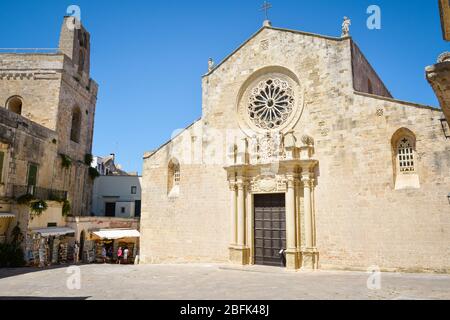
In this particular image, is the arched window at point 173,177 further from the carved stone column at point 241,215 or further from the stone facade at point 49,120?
the stone facade at point 49,120

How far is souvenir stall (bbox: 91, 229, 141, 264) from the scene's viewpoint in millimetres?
22042

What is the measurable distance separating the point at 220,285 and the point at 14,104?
2022cm

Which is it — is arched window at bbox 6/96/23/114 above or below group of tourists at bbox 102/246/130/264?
above

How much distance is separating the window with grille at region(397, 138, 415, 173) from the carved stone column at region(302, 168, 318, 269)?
3495 mm

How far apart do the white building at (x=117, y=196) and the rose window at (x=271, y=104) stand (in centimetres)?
1730

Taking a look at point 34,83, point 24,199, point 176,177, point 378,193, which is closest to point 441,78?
point 378,193

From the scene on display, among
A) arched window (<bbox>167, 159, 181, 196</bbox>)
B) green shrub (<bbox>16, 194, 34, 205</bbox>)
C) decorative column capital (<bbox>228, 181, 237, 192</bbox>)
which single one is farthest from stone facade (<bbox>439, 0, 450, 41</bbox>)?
green shrub (<bbox>16, 194, 34, 205</bbox>)

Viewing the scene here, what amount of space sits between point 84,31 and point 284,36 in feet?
58.5

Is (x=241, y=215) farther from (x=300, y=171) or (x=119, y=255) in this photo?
(x=119, y=255)

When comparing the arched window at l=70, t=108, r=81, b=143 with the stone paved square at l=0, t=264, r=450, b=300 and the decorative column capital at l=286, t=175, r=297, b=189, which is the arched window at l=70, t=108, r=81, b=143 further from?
the decorative column capital at l=286, t=175, r=297, b=189

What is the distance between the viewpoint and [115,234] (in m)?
22.3

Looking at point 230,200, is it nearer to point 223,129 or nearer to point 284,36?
point 223,129

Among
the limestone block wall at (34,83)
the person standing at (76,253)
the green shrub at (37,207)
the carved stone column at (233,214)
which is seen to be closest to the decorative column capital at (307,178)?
the carved stone column at (233,214)

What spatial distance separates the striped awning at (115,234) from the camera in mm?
21797
